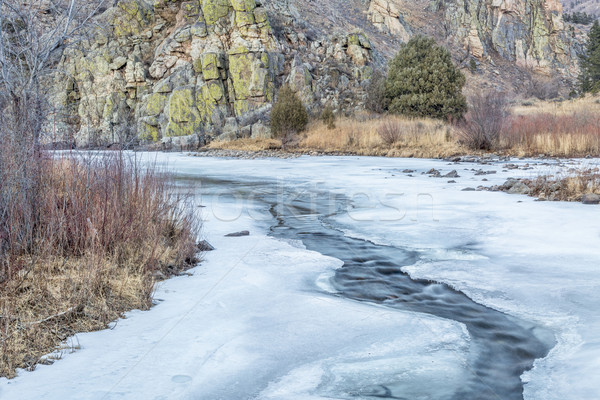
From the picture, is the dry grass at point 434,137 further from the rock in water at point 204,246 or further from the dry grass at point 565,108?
the rock in water at point 204,246

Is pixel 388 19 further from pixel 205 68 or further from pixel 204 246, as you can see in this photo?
pixel 204 246

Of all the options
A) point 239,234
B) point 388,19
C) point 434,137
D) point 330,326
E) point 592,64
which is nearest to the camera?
point 330,326

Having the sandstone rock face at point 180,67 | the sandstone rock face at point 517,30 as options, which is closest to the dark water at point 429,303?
the sandstone rock face at point 180,67

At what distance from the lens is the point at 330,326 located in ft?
10.1

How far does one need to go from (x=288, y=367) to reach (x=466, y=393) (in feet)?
2.96

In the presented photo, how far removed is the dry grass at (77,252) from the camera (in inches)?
111

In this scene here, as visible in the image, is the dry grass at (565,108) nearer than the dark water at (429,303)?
No

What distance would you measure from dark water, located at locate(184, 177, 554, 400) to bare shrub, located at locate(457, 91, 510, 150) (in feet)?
36.2

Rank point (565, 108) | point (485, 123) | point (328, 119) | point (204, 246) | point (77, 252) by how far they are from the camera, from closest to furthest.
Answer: point (77, 252) → point (204, 246) → point (485, 123) → point (328, 119) → point (565, 108)

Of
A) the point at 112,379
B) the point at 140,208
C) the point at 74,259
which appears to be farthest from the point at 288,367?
the point at 140,208

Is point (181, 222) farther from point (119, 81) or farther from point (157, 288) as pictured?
point (119, 81)

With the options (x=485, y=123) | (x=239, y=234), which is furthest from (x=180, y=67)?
(x=239, y=234)

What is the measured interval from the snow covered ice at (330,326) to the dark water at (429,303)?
7 cm

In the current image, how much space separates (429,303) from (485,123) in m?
13.8
